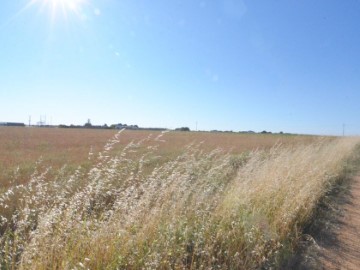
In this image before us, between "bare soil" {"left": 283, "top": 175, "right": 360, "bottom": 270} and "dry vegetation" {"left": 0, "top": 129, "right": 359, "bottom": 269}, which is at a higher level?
"dry vegetation" {"left": 0, "top": 129, "right": 359, "bottom": 269}

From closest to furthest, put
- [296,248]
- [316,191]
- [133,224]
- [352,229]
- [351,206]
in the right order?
1. [133,224]
2. [296,248]
3. [352,229]
4. [316,191]
5. [351,206]

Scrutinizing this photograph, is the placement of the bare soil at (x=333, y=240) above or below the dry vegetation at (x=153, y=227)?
below

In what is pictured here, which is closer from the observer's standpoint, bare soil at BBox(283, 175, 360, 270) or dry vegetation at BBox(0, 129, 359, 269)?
dry vegetation at BBox(0, 129, 359, 269)

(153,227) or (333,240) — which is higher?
(153,227)

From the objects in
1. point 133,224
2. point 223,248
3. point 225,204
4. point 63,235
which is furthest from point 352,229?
point 63,235

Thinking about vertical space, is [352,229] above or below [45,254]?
below

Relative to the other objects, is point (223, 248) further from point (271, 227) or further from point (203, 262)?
point (271, 227)

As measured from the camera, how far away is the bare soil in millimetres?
4902

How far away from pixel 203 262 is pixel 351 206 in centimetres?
615

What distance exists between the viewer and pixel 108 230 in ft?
12.9

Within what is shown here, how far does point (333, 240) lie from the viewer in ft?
19.2

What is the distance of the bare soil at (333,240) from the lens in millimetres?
4902

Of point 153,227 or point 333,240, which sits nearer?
point 153,227

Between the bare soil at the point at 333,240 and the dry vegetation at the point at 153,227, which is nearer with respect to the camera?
the dry vegetation at the point at 153,227
